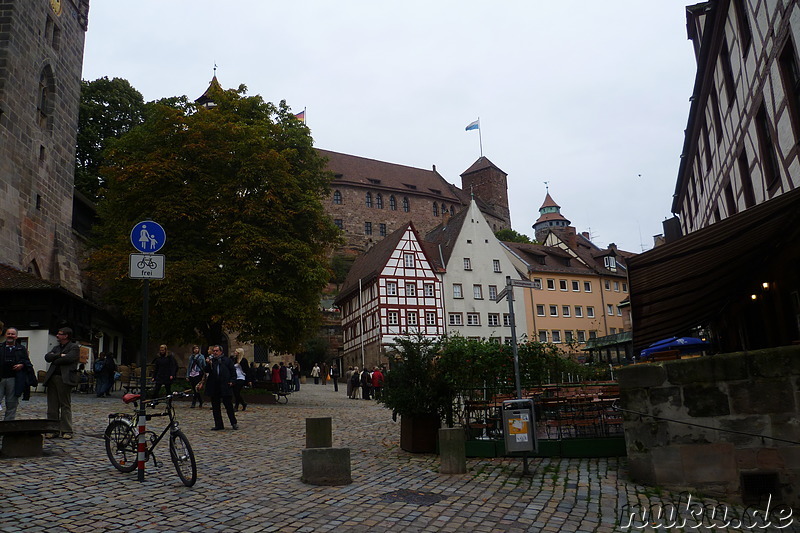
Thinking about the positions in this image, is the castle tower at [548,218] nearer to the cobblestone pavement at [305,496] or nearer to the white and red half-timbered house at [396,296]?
the white and red half-timbered house at [396,296]

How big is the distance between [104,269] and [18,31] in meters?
12.0

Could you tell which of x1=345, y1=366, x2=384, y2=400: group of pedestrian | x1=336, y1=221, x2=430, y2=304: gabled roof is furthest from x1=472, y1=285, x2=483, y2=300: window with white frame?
x1=345, y1=366, x2=384, y2=400: group of pedestrian

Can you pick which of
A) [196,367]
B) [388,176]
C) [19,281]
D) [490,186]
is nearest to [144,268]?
[196,367]

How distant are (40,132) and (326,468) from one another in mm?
28081

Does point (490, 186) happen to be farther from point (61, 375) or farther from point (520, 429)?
point (520, 429)

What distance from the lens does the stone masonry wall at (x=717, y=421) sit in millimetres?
7629

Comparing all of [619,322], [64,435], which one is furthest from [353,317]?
[64,435]

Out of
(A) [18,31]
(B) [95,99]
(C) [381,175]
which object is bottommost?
(A) [18,31]

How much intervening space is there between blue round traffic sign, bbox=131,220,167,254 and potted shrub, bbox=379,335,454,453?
4.40 meters

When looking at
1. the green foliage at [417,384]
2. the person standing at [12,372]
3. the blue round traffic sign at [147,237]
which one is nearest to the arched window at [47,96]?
the person standing at [12,372]

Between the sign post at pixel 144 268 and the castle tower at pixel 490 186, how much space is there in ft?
308

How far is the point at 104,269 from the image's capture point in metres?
24.2

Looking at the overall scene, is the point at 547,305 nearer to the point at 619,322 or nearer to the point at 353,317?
the point at 619,322

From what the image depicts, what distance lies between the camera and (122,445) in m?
8.58
